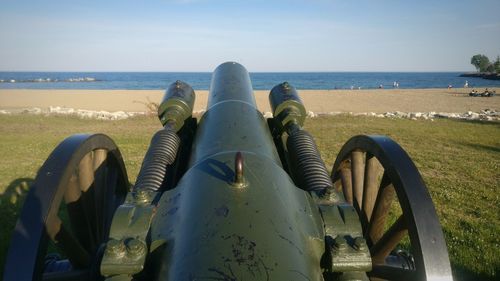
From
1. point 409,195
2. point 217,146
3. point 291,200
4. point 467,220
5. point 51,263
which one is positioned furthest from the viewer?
point 467,220

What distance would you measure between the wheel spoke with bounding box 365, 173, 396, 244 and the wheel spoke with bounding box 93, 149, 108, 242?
251 cm

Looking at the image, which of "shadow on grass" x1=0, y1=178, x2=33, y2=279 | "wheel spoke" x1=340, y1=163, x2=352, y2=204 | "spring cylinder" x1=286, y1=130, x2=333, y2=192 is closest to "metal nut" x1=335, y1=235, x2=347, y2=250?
"spring cylinder" x1=286, y1=130, x2=333, y2=192

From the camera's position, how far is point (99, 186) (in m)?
3.91

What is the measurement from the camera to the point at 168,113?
4.59 m

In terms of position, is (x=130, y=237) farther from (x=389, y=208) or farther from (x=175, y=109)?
(x=175, y=109)

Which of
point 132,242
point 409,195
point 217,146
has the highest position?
point 217,146

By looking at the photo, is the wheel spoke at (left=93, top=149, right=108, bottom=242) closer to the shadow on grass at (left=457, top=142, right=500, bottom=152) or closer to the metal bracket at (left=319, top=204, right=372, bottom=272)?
the metal bracket at (left=319, top=204, right=372, bottom=272)

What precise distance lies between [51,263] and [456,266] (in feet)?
13.7

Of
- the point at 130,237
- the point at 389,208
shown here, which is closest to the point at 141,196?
the point at 130,237

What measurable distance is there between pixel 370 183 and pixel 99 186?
262 cm

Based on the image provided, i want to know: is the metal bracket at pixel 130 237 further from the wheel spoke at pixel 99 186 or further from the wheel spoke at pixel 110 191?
the wheel spoke at pixel 110 191

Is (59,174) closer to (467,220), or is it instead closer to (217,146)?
(217,146)

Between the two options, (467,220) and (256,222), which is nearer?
(256,222)

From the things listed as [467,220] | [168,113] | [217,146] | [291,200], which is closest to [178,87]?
[168,113]
